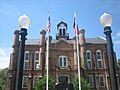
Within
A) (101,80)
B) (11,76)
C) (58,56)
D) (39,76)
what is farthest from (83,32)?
(11,76)

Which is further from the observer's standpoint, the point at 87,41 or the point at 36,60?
the point at 87,41

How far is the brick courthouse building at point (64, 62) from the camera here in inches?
1544

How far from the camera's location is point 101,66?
136 ft

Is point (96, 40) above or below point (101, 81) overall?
above

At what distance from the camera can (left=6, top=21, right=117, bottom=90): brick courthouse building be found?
39.2 m

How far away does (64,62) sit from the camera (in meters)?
40.9

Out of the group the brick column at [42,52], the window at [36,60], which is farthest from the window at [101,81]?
the window at [36,60]

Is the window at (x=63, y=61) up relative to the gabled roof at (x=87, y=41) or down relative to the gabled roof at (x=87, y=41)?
down

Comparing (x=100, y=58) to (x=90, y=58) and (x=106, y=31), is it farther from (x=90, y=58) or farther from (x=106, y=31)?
(x=106, y=31)

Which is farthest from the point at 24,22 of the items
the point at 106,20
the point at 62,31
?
the point at 62,31

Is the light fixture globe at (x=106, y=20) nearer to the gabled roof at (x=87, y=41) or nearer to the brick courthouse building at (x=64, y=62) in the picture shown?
the brick courthouse building at (x=64, y=62)

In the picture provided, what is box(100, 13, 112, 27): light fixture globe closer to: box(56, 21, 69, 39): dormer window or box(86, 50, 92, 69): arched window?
box(86, 50, 92, 69): arched window

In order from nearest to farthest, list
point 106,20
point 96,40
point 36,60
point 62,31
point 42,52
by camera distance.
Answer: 1. point 106,20
2. point 42,52
3. point 36,60
4. point 96,40
5. point 62,31

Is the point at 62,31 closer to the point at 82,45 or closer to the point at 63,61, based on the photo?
the point at 82,45
